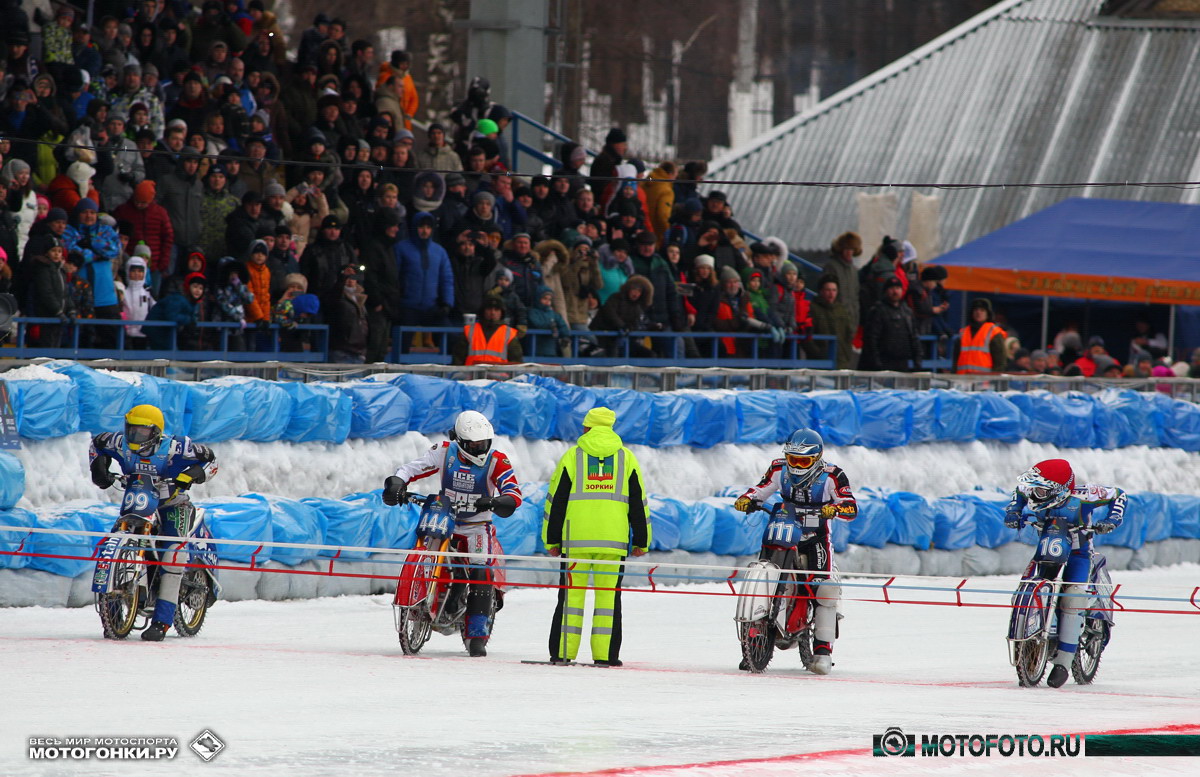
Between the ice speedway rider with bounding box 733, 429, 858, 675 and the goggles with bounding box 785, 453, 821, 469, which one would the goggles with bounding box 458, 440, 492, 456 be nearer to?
the ice speedway rider with bounding box 733, 429, 858, 675

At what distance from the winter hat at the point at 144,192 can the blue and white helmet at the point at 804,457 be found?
733cm

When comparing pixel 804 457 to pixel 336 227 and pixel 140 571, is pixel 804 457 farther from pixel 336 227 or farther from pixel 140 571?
pixel 336 227

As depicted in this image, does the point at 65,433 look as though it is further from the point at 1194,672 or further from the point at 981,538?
the point at 981,538

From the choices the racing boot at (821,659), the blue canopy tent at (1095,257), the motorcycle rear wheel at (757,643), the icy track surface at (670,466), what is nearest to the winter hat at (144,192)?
the icy track surface at (670,466)

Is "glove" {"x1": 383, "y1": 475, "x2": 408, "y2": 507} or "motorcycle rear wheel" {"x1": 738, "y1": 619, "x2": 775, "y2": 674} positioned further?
"glove" {"x1": 383, "y1": 475, "x2": 408, "y2": 507}

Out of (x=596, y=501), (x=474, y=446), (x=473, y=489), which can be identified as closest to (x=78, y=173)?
(x=474, y=446)

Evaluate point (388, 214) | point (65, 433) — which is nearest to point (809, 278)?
point (388, 214)

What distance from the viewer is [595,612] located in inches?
496

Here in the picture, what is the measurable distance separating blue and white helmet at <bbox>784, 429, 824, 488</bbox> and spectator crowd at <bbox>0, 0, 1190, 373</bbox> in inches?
234

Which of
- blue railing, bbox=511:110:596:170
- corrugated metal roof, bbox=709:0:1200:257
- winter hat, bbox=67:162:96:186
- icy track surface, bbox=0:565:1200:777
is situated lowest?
icy track surface, bbox=0:565:1200:777

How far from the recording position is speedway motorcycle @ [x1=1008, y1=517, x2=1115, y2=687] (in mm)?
12414

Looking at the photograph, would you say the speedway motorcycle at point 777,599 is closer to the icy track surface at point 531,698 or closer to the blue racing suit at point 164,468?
the icy track surface at point 531,698

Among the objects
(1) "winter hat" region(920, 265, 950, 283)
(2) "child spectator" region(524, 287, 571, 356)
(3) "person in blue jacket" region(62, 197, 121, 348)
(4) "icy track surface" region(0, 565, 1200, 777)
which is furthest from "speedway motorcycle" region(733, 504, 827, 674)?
(1) "winter hat" region(920, 265, 950, 283)

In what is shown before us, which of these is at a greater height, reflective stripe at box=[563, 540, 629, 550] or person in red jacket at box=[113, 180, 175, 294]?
person in red jacket at box=[113, 180, 175, 294]
